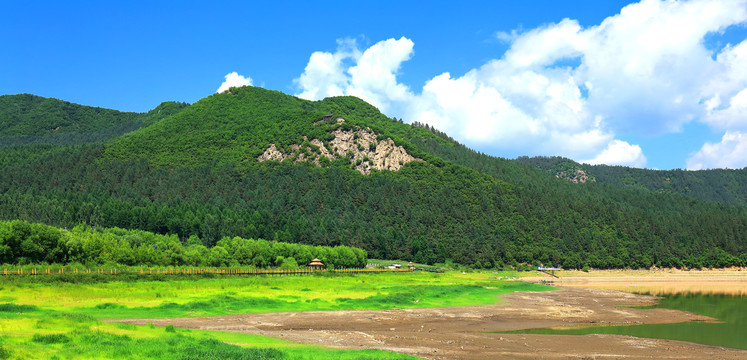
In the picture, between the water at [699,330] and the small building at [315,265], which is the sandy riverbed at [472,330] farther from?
the small building at [315,265]

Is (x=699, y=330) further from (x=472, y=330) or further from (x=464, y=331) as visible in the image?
(x=464, y=331)

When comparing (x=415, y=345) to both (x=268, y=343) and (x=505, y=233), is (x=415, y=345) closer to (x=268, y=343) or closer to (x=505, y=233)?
(x=268, y=343)

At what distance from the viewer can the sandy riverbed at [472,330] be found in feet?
135

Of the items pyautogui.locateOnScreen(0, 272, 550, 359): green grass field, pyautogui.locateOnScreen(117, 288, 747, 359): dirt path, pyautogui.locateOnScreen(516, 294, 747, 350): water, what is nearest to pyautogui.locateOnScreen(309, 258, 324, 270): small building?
pyautogui.locateOnScreen(0, 272, 550, 359): green grass field

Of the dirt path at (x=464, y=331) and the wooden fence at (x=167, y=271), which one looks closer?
the dirt path at (x=464, y=331)

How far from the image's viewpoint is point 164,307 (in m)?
54.9

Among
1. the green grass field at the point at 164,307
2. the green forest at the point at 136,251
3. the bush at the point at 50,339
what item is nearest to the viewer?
the green grass field at the point at 164,307

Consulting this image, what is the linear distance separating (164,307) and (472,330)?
2927cm

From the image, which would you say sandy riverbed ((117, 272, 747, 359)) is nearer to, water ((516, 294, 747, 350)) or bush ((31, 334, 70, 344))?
water ((516, 294, 747, 350))

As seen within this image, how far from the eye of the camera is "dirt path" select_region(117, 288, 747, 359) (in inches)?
1613

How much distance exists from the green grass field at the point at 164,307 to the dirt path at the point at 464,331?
14.7ft

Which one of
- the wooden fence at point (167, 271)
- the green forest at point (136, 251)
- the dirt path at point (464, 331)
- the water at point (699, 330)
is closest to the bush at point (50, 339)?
the dirt path at point (464, 331)

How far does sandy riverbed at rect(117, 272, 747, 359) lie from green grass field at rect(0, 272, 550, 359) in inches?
178

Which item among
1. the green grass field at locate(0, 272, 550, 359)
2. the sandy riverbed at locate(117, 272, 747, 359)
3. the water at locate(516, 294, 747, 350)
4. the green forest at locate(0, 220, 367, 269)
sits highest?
the green forest at locate(0, 220, 367, 269)
